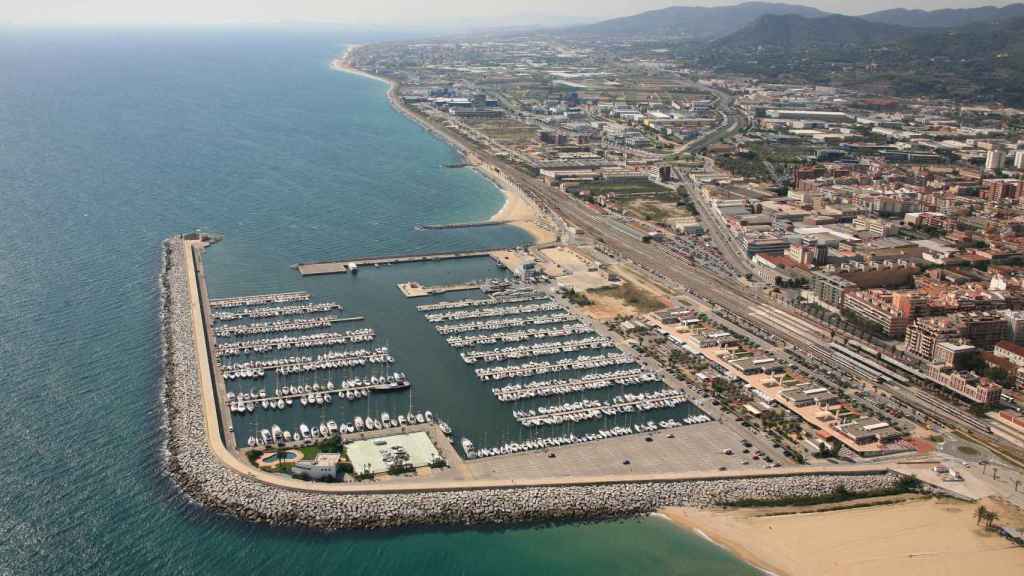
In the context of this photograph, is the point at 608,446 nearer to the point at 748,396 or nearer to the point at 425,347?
the point at 748,396

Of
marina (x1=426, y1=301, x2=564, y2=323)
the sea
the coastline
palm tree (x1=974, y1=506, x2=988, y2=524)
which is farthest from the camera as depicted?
the coastline

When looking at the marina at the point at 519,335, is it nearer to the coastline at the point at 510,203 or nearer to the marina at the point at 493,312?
the marina at the point at 493,312

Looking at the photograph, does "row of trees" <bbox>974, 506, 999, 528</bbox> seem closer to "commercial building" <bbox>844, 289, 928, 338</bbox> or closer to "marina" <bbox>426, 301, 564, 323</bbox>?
"commercial building" <bbox>844, 289, 928, 338</bbox>

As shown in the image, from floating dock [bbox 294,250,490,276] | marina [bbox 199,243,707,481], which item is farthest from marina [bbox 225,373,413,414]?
floating dock [bbox 294,250,490,276]

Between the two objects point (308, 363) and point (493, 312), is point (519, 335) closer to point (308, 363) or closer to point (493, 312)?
point (493, 312)

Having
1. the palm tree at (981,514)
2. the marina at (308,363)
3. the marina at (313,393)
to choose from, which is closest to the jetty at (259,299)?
the marina at (308,363)

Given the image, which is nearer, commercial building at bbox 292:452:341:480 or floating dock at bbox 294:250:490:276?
commercial building at bbox 292:452:341:480

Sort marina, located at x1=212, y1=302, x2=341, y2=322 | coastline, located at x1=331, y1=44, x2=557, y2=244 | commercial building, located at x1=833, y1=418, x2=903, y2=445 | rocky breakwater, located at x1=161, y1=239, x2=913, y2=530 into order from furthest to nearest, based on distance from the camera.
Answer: coastline, located at x1=331, y1=44, x2=557, y2=244, marina, located at x1=212, y1=302, x2=341, y2=322, commercial building, located at x1=833, y1=418, x2=903, y2=445, rocky breakwater, located at x1=161, y1=239, x2=913, y2=530
